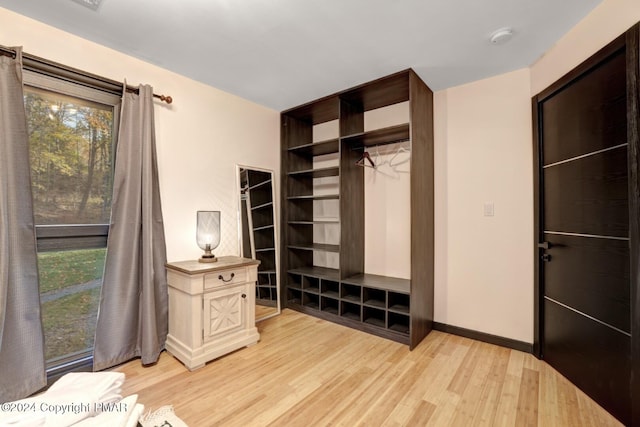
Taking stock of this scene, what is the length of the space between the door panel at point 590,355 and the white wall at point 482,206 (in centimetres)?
23

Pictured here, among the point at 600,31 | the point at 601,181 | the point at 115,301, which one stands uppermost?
the point at 600,31

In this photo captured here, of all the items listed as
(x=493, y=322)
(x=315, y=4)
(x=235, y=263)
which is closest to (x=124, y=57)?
Result: (x=315, y=4)

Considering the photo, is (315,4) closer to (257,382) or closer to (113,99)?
(113,99)

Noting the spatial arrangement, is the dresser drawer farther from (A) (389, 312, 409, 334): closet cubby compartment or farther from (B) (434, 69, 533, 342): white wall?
(B) (434, 69, 533, 342): white wall

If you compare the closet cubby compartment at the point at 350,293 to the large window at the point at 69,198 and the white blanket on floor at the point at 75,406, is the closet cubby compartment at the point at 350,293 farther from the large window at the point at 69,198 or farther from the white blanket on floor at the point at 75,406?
the white blanket on floor at the point at 75,406

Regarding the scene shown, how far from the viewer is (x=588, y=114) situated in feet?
5.76

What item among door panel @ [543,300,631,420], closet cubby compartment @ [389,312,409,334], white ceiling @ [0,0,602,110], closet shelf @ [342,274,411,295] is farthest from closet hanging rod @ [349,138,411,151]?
door panel @ [543,300,631,420]

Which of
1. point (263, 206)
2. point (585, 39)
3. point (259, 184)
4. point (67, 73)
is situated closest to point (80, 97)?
point (67, 73)

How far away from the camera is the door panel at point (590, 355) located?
152cm

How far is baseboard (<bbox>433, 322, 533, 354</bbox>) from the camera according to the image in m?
2.27

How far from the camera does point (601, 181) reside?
1657 millimetres

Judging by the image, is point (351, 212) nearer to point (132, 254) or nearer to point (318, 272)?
point (318, 272)

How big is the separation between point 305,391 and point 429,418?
0.73 meters

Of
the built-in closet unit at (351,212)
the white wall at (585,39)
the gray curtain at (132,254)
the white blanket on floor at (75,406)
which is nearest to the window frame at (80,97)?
the gray curtain at (132,254)
